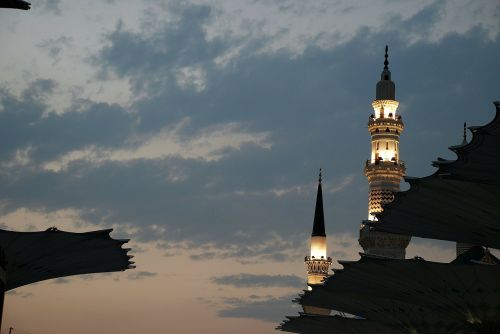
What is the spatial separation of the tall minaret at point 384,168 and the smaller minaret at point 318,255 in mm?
13889

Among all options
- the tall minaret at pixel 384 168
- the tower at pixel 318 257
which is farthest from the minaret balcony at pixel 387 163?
the tower at pixel 318 257

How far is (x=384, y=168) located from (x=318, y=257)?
18831 millimetres

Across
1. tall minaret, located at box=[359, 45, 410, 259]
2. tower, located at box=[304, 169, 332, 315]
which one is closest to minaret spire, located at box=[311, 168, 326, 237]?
tower, located at box=[304, 169, 332, 315]

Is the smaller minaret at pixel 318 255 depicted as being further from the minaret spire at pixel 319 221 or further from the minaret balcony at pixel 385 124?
the minaret balcony at pixel 385 124

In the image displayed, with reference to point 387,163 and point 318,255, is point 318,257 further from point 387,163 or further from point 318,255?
Answer: point 387,163

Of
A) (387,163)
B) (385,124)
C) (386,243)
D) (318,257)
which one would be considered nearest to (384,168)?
(387,163)

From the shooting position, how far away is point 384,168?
73.6 metres

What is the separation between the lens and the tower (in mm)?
88000

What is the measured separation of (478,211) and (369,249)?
4405 centimetres

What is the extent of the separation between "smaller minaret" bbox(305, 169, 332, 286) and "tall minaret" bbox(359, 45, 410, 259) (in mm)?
13889

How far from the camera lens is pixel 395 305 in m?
41.6

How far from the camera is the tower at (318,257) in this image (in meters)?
88.0

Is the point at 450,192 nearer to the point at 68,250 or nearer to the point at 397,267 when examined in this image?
the point at 397,267

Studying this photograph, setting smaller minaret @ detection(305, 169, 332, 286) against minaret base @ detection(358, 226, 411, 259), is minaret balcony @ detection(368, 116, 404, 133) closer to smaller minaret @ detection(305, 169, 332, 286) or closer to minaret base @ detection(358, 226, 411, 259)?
minaret base @ detection(358, 226, 411, 259)
